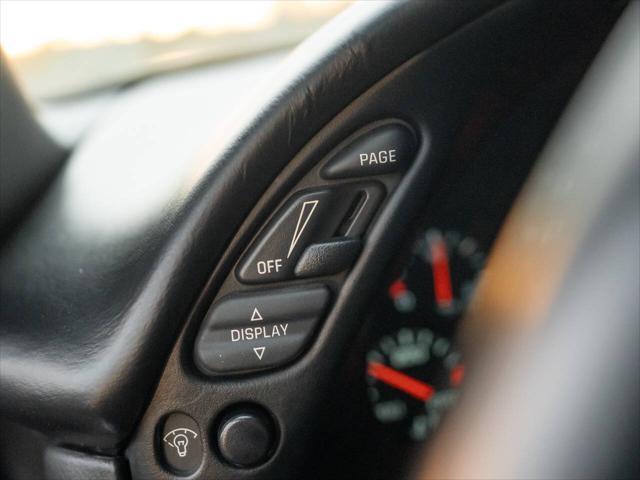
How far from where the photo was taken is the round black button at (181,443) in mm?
966

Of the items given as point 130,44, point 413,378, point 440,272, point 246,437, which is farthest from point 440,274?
point 130,44

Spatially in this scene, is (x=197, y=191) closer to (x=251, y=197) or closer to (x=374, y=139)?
(x=251, y=197)

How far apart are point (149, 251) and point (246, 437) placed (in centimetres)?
20

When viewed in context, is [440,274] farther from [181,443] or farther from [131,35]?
[131,35]

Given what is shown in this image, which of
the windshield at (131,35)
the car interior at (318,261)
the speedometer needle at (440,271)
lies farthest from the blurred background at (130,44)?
the speedometer needle at (440,271)

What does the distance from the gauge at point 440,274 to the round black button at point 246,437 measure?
0.58 feet

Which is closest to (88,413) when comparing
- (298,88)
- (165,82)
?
(298,88)

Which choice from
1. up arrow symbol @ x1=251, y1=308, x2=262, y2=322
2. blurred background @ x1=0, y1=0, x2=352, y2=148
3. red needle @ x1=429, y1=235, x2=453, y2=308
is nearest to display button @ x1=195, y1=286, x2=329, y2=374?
up arrow symbol @ x1=251, y1=308, x2=262, y2=322

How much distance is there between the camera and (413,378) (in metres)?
0.97

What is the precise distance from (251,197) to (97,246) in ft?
0.59

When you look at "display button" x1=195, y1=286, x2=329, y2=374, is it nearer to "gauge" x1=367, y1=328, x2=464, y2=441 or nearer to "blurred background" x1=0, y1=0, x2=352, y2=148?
"gauge" x1=367, y1=328, x2=464, y2=441

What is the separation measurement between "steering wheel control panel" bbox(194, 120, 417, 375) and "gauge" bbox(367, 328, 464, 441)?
0.08m

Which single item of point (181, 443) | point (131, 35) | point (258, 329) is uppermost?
point (131, 35)

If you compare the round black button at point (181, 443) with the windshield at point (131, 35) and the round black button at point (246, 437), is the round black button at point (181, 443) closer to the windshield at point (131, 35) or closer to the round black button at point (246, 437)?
the round black button at point (246, 437)
